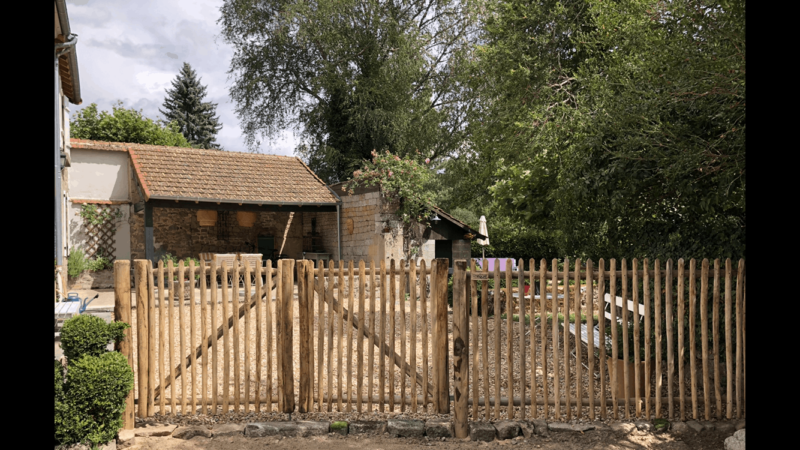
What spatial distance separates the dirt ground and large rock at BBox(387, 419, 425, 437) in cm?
5

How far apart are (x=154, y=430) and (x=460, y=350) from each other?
2.63m

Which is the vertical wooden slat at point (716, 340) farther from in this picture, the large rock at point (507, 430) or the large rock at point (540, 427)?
the large rock at point (507, 430)

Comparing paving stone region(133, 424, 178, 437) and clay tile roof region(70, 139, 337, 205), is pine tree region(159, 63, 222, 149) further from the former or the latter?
paving stone region(133, 424, 178, 437)

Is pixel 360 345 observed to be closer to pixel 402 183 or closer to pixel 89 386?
pixel 89 386

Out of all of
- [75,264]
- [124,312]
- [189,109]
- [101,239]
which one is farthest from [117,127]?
[124,312]

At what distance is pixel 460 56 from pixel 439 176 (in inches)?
211

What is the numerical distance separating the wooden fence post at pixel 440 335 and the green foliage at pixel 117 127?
82.6 ft

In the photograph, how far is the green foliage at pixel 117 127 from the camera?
2642 centimetres

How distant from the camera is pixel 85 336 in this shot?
4.43 metres

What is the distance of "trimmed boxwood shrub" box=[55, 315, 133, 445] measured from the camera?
4.11 metres

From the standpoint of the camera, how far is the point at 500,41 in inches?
478

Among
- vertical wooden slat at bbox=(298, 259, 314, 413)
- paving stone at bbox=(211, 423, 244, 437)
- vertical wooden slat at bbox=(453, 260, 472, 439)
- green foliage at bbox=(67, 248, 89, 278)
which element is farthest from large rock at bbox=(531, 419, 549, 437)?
green foliage at bbox=(67, 248, 89, 278)
